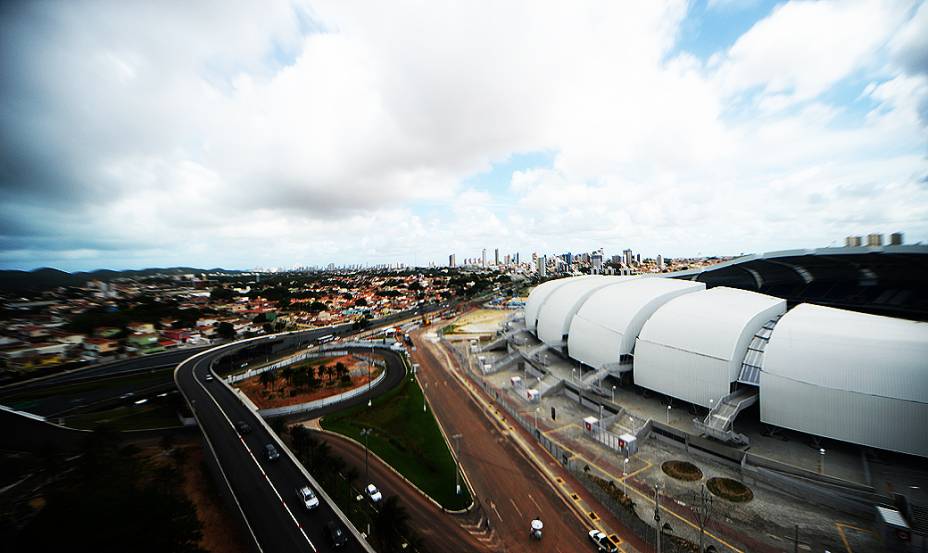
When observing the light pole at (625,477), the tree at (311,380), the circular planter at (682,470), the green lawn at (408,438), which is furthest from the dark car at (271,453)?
the circular planter at (682,470)

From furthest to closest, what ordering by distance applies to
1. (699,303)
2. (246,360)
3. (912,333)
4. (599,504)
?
(246,360)
(699,303)
(912,333)
(599,504)

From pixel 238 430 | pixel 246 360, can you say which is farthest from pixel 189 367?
pixel 238 430

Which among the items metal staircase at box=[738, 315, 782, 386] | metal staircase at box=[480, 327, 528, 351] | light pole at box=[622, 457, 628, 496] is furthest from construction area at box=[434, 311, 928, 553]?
metal staircase at box=[480, 327, 528, 351]

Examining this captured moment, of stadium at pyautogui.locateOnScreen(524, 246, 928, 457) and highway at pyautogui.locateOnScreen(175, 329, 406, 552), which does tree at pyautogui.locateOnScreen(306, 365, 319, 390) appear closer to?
highway at pyautogui.locateOnScreen(175, 329, 406, 552)

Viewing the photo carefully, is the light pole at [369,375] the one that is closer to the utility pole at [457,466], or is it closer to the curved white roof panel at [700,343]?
the utility pole at [457,466]

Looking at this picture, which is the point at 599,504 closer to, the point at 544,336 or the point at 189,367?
the point at 544,336

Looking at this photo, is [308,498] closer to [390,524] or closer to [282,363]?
[390,524]

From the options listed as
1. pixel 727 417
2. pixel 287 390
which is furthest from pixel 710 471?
pixel 287 390
